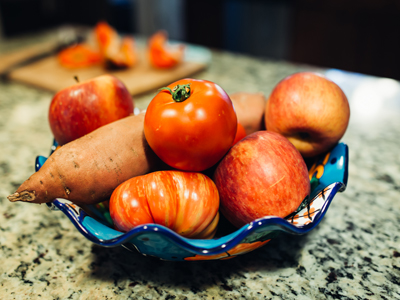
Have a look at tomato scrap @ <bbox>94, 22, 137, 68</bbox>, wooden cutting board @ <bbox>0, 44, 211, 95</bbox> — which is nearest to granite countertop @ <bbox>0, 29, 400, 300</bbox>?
wooden cutting board @ <bbox>0, 44, 211, 95</bbox>

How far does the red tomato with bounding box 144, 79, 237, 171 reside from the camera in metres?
0.45

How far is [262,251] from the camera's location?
1.82 ft

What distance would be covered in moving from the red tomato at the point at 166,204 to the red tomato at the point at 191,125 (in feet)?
0.11

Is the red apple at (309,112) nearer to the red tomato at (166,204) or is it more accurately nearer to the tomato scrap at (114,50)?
the red tomato at (166,204)

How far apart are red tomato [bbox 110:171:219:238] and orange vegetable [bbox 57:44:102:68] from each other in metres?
1.19

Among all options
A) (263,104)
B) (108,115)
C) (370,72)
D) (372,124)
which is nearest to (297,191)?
(263,104)

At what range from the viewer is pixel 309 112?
1.89ft

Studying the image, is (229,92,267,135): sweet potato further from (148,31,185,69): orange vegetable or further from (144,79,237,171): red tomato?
(148,31,185,69): orange vegetable

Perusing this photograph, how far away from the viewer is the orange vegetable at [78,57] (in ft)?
4.84

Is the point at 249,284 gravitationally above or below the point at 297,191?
below

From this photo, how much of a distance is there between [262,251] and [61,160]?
356 millimetres

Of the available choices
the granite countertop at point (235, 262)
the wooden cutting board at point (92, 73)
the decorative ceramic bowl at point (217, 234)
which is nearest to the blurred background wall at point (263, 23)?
the wooden cutting board at point (92, 73)

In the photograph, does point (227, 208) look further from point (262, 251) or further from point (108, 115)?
point (108, 115)

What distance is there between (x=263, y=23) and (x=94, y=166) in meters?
2.81
